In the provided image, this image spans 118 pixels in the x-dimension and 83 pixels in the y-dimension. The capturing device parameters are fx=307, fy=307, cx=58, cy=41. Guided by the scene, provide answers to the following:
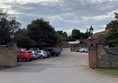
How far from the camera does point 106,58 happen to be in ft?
102

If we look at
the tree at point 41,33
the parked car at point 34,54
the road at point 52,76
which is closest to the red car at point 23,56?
the parked car at point 34,54

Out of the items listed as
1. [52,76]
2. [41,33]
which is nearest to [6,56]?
[52,76]

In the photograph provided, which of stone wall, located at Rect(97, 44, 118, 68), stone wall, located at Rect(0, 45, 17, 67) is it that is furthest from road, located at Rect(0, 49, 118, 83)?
stone wall, located at Rect(0, 45, 17, 67)

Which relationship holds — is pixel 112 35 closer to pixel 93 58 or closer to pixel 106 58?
pixel 106 58

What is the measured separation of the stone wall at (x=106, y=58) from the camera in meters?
30.8

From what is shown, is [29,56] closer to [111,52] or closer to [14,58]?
[14,58]

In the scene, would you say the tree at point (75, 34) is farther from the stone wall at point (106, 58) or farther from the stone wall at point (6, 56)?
the stone wall at point (106, 58)

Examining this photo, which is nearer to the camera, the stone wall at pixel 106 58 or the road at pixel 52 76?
the road at pixel 52 76

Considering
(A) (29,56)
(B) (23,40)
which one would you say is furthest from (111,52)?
(B) (23,40)

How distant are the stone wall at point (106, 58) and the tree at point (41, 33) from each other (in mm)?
38700

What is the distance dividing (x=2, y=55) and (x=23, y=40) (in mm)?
28822

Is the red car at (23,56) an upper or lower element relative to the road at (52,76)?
upper

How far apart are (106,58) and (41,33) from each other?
4032 cm

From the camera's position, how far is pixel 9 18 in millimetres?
40438
